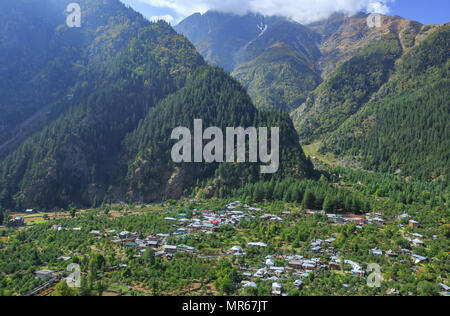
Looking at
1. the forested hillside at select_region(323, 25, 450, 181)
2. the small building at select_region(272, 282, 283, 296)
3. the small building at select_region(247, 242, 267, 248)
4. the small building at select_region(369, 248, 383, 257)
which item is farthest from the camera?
the forested hillside at select_region(323, 25, 450, 181)

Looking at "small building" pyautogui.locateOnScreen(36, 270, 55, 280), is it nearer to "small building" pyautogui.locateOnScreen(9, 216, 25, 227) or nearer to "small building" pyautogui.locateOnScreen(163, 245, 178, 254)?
→ "small building" pyautogui.locateOnScreen(163, 245, 178, 254)

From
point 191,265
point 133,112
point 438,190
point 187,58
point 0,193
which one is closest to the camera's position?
point 191,265

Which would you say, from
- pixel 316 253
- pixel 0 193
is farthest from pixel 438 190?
pixel 0 193

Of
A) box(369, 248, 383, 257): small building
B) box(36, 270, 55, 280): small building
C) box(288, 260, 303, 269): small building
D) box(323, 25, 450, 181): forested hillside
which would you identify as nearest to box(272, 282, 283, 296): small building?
box(288, 260, 303, 269): small building

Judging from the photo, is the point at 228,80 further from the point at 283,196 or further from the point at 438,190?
the point at 438,190

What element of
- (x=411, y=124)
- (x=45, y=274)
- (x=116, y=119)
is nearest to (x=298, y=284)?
(x=45, y=274)

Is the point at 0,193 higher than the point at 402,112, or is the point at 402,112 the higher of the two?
the point at 402,112

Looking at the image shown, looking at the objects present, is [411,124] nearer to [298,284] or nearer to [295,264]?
[295,264]

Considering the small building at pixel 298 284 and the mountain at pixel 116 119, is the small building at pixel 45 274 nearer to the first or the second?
the small building at pixel 298 284
